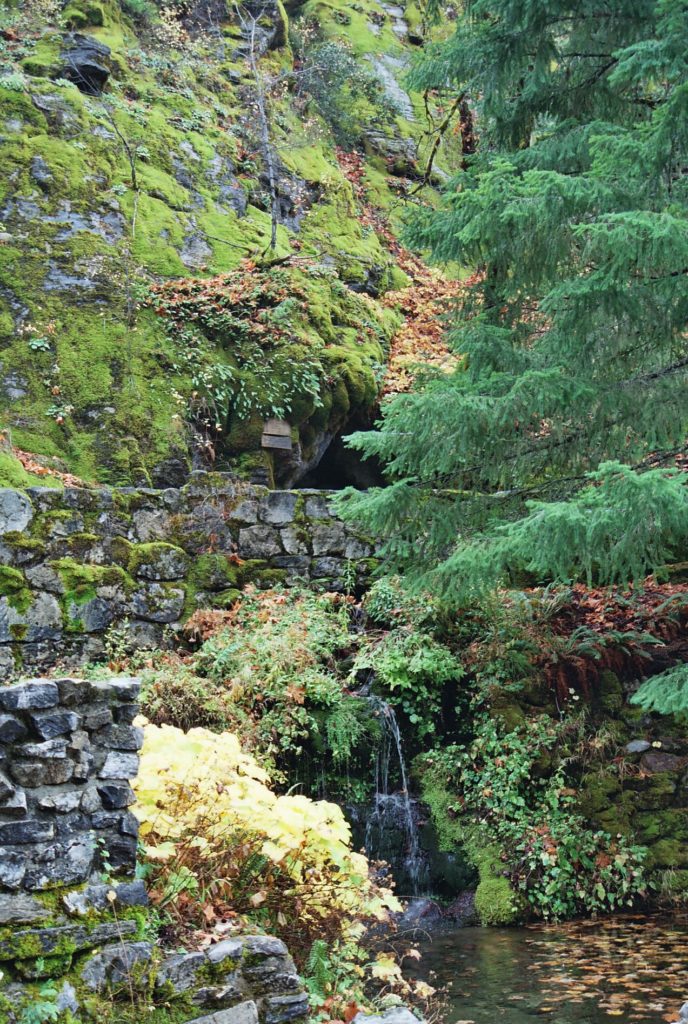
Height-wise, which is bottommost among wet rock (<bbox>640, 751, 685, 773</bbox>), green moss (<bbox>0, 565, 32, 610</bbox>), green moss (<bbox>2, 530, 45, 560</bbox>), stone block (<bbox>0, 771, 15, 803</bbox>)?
wet rock (<bbox>640, 751, 685, 773</bbox>)

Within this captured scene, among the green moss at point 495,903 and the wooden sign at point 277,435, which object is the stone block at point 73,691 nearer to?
the green moss at point 495,903

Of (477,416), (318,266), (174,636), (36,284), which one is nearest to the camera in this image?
(477,416)

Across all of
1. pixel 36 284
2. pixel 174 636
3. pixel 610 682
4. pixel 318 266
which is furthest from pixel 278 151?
pixel 610 682

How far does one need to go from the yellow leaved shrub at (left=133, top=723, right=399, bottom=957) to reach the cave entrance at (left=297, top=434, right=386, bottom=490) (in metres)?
7.70

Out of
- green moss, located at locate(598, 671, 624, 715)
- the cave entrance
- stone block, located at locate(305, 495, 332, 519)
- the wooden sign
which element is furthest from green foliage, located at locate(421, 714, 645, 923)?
the cave entrance

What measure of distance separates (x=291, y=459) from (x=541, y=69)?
522 cm

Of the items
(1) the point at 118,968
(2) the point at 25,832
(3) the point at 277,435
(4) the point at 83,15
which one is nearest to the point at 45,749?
(2) the point at 25,832

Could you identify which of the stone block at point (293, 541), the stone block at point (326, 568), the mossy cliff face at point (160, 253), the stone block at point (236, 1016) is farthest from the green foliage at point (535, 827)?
the mossy cliff face at point (160, 253)

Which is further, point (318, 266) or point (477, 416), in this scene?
point (318, 266)

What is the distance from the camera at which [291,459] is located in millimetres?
10797

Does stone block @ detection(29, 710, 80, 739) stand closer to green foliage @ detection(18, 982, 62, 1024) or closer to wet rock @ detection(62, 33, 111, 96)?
green foliage @ detection(18, 982, 62, 1024)

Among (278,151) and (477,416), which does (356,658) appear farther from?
(278,151)

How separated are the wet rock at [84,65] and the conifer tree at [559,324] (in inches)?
284

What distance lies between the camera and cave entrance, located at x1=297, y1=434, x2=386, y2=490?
39.5ft
